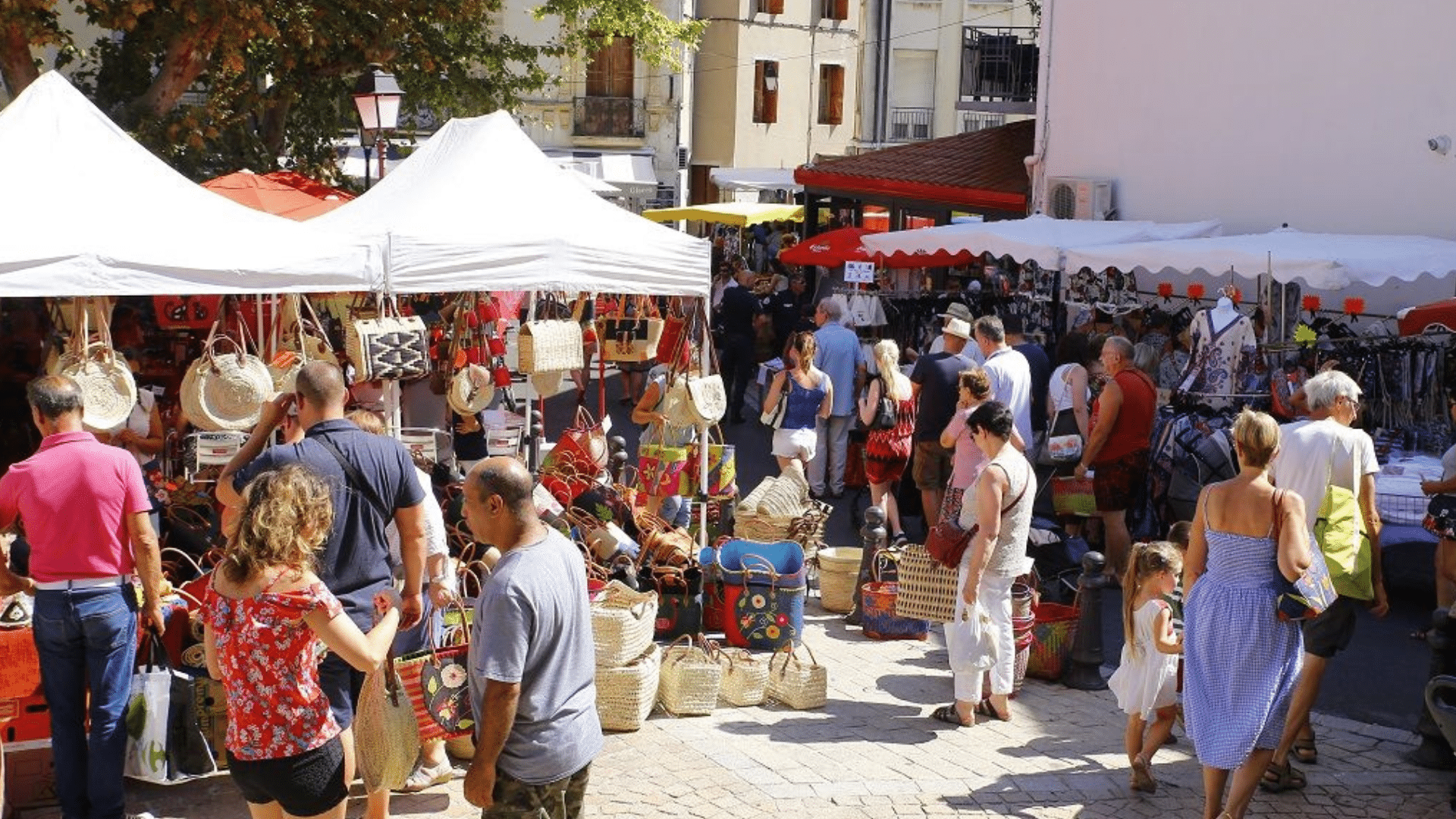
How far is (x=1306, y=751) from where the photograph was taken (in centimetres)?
729

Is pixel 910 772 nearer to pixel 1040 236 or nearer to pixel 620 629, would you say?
pixel 620 629

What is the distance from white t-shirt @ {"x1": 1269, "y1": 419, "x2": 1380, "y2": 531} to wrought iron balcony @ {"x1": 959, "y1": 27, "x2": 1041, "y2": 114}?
656 inches

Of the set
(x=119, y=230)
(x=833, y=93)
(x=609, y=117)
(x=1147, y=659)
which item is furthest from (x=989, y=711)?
(x=833, y=93)

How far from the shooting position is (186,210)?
25.1 feet

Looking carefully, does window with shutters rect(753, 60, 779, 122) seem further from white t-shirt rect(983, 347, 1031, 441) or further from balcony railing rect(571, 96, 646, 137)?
white t-shirt rect(983, 347, 1031, 441)

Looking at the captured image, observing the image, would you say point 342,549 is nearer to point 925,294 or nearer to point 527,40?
point 925,294

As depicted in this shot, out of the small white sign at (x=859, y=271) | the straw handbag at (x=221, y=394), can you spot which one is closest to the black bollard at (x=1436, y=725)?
the straw handbag at (x=221, y=394)

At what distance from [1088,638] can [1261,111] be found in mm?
9799

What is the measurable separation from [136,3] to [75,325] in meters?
9.19

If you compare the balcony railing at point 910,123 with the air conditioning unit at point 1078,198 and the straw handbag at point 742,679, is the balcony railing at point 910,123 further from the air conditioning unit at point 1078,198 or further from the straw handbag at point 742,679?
the straw handbag at point 742,679

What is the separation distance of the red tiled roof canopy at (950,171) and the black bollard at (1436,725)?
14649 mm

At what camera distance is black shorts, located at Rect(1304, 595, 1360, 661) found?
6910 millimetres

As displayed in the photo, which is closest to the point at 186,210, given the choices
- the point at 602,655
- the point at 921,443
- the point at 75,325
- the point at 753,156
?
the point at 75,325

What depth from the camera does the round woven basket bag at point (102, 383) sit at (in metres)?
7.40
